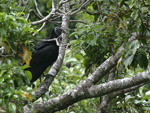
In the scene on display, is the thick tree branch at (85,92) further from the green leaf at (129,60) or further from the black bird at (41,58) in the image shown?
the black bird at (41,58)

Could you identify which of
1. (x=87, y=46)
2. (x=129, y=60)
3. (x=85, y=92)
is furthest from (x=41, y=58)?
(x=129, y=60)

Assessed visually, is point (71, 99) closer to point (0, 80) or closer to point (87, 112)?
point (87, 112)

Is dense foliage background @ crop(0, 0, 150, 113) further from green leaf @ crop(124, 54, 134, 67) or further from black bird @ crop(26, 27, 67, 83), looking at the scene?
black bird @ crop(26, 27, 67, 83)

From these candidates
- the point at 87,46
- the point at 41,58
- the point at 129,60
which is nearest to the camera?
the point at 129,60

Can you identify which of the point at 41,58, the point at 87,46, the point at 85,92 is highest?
the point at 87,46

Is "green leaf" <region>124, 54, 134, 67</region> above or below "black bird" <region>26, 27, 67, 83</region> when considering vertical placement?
above

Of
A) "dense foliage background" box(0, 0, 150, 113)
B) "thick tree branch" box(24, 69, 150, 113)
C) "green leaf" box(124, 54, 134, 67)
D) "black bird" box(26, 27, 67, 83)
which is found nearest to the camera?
"dense foliage background" box(0, 0, 150, 113)

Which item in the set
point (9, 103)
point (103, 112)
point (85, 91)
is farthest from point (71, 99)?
point (9, 103)

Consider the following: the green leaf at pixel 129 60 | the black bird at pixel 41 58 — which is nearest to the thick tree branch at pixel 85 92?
the green leaf at pixel 129 60

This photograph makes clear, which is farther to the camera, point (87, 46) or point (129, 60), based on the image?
point (87, 46)

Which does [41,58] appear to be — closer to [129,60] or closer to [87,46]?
[87,46]

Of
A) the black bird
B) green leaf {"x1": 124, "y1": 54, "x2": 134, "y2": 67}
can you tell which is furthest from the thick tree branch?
the black bird

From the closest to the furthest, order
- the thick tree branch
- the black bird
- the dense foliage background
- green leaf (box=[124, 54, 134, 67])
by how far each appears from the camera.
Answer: the dense foliage background < the thick tree branch < green leaf (box=[124, 54, 134, 67]) < the black bird

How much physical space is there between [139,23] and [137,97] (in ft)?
3.45
